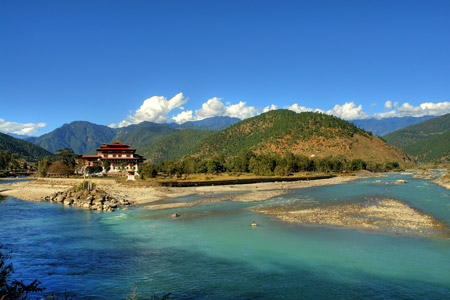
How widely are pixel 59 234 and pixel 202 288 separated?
21.1 metres

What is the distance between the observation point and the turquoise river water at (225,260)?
60.1ft

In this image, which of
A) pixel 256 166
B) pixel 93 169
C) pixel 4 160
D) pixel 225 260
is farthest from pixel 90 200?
pixel 4 160

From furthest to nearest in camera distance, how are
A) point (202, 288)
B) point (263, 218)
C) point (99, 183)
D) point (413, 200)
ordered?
point (99, 183), point (413, 200), point (263, 218), point (202, 288)

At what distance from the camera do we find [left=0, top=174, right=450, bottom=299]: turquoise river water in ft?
60.1

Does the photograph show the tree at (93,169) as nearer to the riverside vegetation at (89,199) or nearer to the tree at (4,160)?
the riverside vegetation at (89,199)

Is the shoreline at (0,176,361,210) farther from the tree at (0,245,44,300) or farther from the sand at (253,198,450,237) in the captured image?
the tree at (0,245,44,300)

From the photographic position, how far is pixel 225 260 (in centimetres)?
2350

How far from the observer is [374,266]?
21.6m

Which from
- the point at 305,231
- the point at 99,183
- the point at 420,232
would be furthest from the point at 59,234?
the point at 99,183

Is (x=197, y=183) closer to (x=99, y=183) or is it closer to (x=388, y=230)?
(x=99, y=183)

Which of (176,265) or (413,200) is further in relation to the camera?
(413,200)

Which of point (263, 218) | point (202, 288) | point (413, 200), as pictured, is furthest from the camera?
point (413, 200)

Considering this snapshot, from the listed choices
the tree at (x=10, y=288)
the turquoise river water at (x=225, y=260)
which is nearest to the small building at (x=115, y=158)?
the turquoise river water at (x=225, y=260)

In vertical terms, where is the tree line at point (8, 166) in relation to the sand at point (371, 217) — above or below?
above
